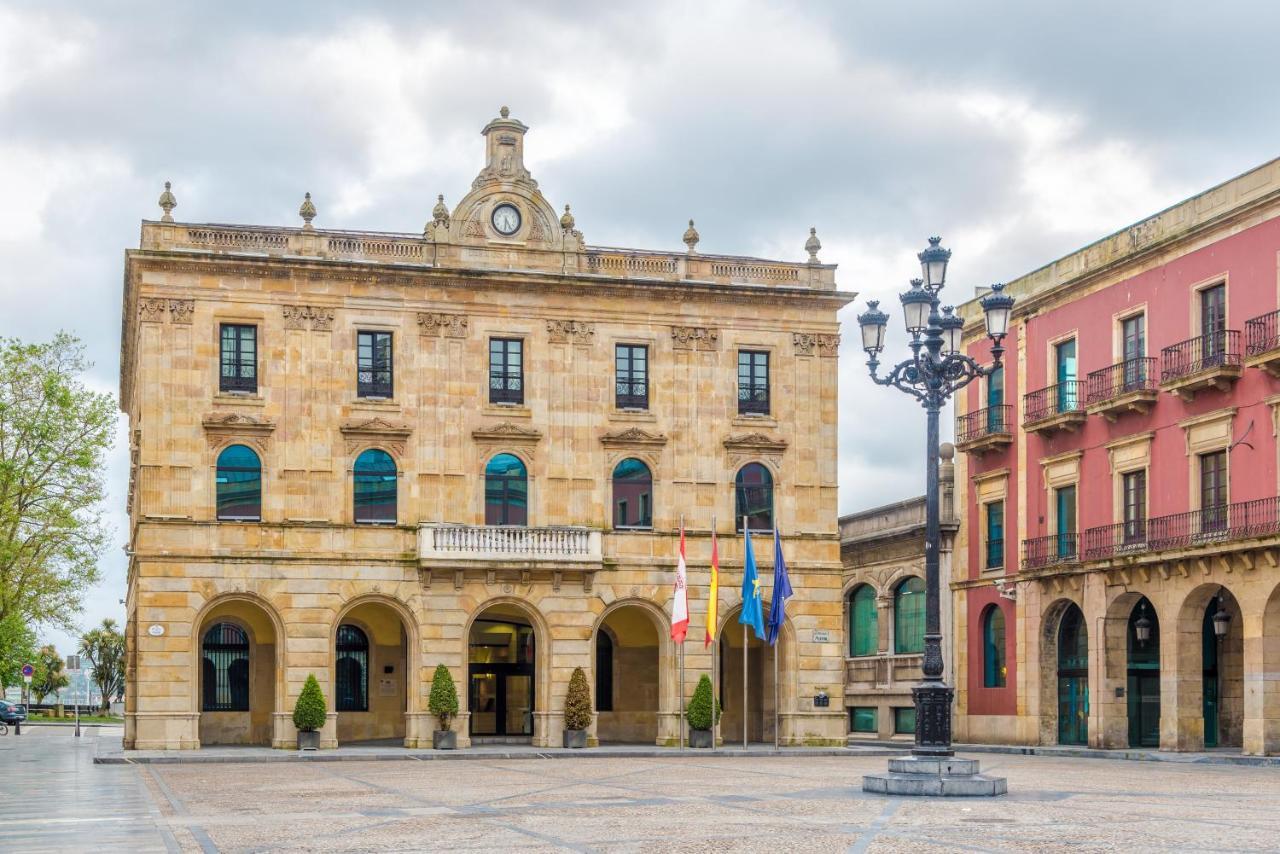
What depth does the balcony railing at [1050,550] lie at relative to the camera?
157ft

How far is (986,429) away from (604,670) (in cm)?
1329

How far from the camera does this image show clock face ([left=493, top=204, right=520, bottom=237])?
46969 millimetres

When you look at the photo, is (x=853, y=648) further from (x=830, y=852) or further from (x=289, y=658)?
Result: (x=830, y=852)

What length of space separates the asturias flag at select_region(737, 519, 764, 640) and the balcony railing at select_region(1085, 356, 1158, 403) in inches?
401

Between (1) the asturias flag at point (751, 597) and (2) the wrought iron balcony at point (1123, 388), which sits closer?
(1) the asturias flag at point (751, 597)

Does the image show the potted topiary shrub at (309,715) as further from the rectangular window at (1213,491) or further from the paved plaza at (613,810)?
the rectangular window at (1213,491)

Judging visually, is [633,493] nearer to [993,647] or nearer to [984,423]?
[984,423]

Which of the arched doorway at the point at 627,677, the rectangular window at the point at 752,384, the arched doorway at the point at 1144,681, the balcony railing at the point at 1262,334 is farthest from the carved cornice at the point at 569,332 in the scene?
the balcony railing at the point at 1262,334

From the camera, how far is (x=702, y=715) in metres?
45.3

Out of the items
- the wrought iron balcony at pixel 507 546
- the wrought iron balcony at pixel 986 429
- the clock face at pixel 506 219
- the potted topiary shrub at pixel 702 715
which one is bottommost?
the potted topiary shrub at pixel 702 715

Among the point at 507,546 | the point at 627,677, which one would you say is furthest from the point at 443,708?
the point at 627,677

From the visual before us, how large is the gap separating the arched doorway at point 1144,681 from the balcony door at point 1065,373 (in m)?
5.80

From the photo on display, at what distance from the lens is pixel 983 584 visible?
5256 centimetres

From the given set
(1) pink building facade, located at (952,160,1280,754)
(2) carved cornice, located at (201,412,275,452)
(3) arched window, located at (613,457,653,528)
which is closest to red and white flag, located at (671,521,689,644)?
A: (3) arched window, located at (613,457,653,528)
